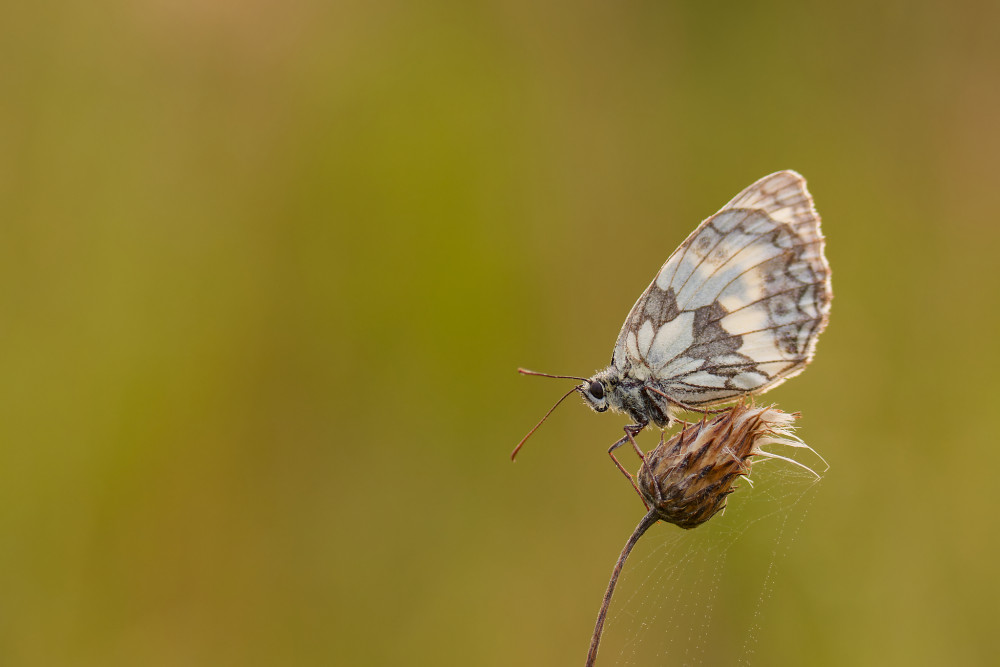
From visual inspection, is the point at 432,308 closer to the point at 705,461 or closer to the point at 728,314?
the point at 728,314

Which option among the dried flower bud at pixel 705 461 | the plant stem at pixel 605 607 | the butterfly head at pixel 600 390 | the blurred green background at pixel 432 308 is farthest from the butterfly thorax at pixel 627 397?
the blurred green background at pixel 432 308

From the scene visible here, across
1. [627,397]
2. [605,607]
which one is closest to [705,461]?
[627,397]

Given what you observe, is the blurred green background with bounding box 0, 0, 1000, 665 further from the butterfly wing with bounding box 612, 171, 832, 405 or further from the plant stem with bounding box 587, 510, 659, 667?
the plant stem with bounding box 587, 510, 659, 667

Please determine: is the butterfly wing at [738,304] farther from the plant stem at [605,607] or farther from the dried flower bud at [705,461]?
the plant stem at [605,607]

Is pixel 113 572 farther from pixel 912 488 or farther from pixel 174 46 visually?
pixel 912 488

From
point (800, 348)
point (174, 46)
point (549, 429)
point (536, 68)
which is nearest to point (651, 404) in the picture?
point (800, 348)

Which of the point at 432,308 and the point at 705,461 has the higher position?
the point at 432,308

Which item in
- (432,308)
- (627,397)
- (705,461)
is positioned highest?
(432,308)
